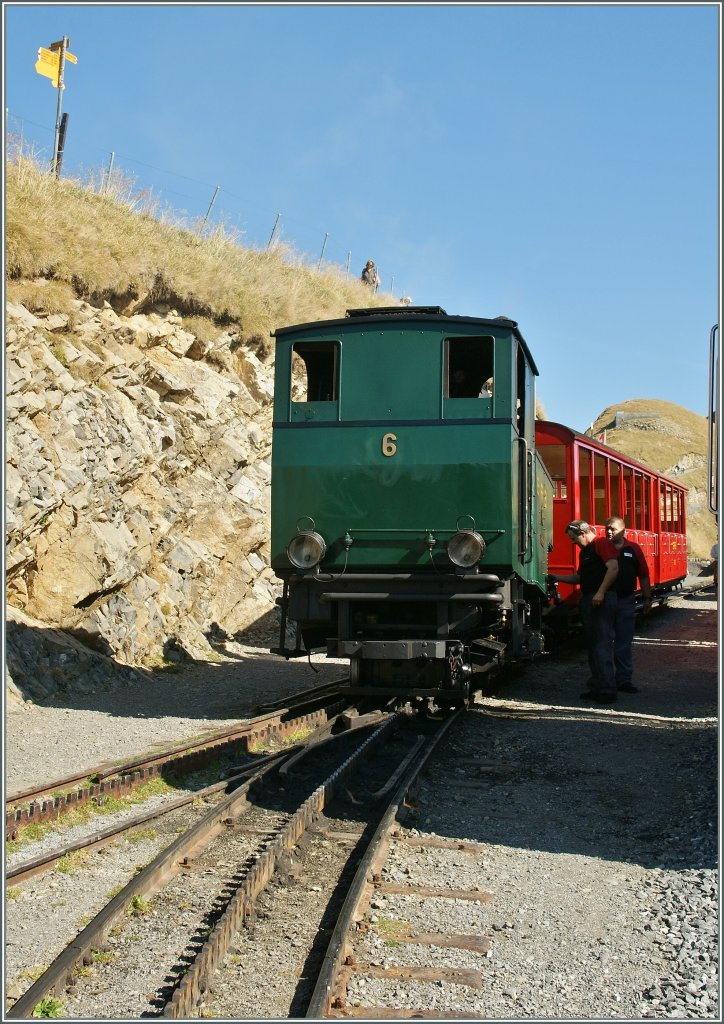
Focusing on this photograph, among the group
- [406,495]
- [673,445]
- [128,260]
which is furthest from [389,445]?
[673,445]

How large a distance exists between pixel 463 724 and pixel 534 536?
7.23ft

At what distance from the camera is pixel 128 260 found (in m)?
16.5

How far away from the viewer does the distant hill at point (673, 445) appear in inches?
3000

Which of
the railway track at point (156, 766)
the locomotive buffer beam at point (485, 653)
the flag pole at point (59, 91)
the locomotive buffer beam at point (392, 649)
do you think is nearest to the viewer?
the railway track at point (156, 766)

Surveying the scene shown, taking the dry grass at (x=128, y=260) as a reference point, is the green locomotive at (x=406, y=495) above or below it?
below

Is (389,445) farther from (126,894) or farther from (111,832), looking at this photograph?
(126,894)

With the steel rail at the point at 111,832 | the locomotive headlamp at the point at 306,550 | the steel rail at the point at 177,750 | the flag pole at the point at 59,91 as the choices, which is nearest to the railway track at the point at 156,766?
the steel rail at the point at 177,750

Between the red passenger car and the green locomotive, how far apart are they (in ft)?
17.3

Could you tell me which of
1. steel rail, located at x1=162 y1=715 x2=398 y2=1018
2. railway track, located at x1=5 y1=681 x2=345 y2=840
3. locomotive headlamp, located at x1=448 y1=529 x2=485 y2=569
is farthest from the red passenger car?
steel rail, located at x1=162 y1=715 x2=398 y2=1018

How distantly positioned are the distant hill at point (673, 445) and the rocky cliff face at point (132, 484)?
54.3 metres

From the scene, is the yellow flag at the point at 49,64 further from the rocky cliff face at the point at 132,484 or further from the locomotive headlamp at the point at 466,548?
the locomotive headlamp at the point at 466,548

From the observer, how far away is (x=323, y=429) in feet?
31.1

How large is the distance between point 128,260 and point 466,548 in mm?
10275

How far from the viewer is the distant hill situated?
3000 inches
